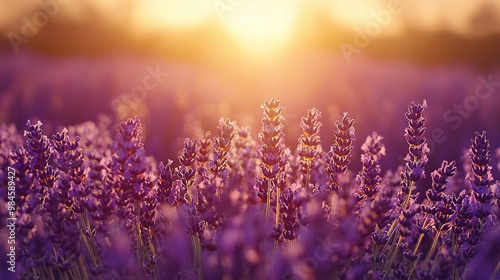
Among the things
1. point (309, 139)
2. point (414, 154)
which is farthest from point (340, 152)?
point (414, 154)

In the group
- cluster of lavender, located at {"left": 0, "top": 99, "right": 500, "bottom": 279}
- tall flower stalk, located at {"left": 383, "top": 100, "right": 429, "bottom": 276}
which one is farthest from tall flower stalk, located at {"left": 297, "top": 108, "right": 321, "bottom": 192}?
tall flower stalk, located at {"left": 383, "top": 100, "right": 429, "bottom": 276}

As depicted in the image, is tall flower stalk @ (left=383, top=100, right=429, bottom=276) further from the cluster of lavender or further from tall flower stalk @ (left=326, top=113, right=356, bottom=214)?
tall flower stalk @ (left=326, top=113, right=356, bottom=214)

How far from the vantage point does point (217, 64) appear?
57.0 feet

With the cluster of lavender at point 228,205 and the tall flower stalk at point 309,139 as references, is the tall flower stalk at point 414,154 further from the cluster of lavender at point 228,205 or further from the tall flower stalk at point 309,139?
the tall flower stalk at point 309,139

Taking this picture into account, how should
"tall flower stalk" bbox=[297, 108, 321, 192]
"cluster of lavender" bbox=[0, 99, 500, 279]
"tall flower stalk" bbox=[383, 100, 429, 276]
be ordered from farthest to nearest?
1. "tall flower stalk" bbox=[297, 108, 321, 192]
2. "tall flower stalk" bbox=[383, 100, 429, 276]
3. "cluster of lavender" bbox=[0, 99, 500, 279]

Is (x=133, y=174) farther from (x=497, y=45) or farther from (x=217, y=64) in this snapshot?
(x=497, y=45)

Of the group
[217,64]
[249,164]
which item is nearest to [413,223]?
[249,164]

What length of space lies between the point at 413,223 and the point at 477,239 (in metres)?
0.31

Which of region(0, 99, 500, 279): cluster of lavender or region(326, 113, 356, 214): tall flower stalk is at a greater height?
region(326, 113, 356, 214): tall flower stalk

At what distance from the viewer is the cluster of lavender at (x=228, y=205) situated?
99.1 inches

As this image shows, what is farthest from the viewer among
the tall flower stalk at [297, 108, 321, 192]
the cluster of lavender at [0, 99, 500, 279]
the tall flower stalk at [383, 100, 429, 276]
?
the tall flower stalk at [297, 108, 321, 192]

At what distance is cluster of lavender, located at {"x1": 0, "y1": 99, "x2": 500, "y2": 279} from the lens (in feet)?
8.26

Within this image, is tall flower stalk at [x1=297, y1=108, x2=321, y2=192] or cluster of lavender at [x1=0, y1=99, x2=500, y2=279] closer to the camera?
cluster of lavender at [x1=0, y1=99, x2=500, y2=279]

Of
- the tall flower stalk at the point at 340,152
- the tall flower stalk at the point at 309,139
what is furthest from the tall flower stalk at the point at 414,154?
the tall flower stalk at the point at 309,139
